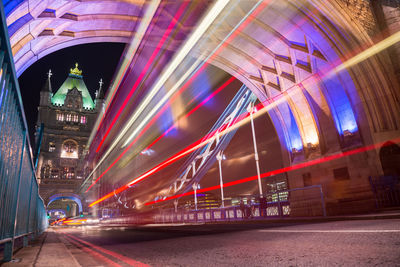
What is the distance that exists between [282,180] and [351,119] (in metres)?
19.9

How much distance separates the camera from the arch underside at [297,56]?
30.5 feet

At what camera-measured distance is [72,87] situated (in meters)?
75.6

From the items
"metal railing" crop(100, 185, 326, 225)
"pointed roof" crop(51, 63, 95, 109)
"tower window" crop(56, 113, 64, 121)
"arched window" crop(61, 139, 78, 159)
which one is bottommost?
"metal railing" crop(100, 185, 326, 225)

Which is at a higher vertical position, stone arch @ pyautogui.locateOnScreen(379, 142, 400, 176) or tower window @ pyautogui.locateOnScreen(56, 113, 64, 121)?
tower window @ pyautogui.locateOnScreen(56, 113, 64, 121)

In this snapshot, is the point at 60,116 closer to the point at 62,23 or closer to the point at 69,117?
the point at 69,117

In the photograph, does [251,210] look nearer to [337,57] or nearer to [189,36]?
[337,57]

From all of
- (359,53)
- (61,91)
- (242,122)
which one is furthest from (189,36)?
(61,91)

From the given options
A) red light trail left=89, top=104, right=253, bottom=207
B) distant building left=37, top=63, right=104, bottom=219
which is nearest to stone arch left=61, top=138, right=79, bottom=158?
distant building left=37, top=63, right=104, bottom=219

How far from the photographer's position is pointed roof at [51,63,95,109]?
69244 millimetres

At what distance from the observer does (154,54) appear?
15.0m

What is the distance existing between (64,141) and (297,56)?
6275cm

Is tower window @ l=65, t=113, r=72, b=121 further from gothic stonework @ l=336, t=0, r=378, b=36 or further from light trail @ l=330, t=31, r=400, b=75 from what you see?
gothic stonework @ l=336, t=0, r=378, b=36

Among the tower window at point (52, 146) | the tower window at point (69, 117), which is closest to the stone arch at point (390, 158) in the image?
the tower window at point (52, 146)

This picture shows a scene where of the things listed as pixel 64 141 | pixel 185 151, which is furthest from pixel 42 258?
pixel 64 141
